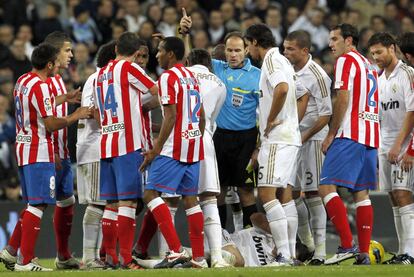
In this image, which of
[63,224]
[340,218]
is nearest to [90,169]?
[63,224]

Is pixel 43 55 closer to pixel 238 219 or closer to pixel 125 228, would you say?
pixel 125 228

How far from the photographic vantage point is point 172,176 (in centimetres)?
1305

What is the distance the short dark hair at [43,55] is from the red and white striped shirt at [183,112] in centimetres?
150

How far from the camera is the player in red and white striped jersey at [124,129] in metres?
13.2

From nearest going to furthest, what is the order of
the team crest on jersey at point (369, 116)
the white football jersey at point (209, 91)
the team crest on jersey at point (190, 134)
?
the team crest on jersey at point (190, 134), the team crest on jersey at point (369, 116), the white football jersey at point (209, 91)

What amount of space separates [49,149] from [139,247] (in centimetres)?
174

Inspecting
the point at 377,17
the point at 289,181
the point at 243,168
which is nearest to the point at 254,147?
the point at 243,168

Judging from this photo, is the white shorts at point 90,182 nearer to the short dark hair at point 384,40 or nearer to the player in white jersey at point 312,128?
the player in white jersey at point 312,128

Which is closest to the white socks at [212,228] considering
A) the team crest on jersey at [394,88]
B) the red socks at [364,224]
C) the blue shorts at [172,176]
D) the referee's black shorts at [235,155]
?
the blue shorts at [172,176]

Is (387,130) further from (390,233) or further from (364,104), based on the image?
(390,233)

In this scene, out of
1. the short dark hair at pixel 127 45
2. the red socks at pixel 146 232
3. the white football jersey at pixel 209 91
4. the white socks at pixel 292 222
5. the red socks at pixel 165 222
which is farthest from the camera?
the red socks at pixel 146 232

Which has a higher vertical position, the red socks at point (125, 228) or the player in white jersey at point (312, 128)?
the player in white jersey at point (312, 128)

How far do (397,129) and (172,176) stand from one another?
3.01m

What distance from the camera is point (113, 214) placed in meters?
13.6
